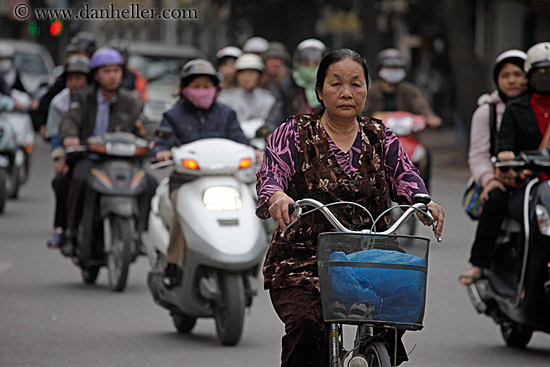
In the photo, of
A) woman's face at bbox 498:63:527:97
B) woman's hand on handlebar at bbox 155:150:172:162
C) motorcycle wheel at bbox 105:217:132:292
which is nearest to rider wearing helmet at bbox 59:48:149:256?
motorcycle wheel at bbox 105:217:132:292

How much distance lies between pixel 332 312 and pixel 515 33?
91.5 feet

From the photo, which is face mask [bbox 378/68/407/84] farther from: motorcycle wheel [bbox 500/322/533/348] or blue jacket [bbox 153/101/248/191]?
motorcycle wheel [bbox 500/322/533/348]

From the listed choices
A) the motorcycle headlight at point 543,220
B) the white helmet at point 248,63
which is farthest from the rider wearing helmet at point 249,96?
the motorcycle headlight at point 543,220

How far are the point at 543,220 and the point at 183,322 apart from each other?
248 cm

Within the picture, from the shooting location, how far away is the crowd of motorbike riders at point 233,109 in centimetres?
795

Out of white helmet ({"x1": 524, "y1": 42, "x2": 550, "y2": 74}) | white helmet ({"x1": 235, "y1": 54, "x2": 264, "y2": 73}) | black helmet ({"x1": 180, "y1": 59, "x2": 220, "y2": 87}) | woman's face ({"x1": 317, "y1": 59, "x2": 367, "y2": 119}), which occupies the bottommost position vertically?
woman's face ({"x1": 317, "y1": 59, "x2": 367, "y2": 119})

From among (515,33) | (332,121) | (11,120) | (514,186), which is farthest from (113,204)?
(515,33)

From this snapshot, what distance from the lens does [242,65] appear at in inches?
547

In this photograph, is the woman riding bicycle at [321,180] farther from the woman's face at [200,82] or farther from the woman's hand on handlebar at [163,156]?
the woman's face at [200,82]

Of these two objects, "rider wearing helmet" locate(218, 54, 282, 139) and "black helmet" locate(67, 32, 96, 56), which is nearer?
"black helmet" locate(67, 32, 96, 56)

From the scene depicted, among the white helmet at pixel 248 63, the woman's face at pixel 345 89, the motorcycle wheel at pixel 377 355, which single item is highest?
the white helmet at pixel 248 63

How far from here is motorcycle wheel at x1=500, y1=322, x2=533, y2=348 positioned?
7.94 meters

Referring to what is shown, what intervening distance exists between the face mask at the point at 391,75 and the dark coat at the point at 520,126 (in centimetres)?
556

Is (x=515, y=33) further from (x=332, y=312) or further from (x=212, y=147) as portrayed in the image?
(x=332, y=312)
